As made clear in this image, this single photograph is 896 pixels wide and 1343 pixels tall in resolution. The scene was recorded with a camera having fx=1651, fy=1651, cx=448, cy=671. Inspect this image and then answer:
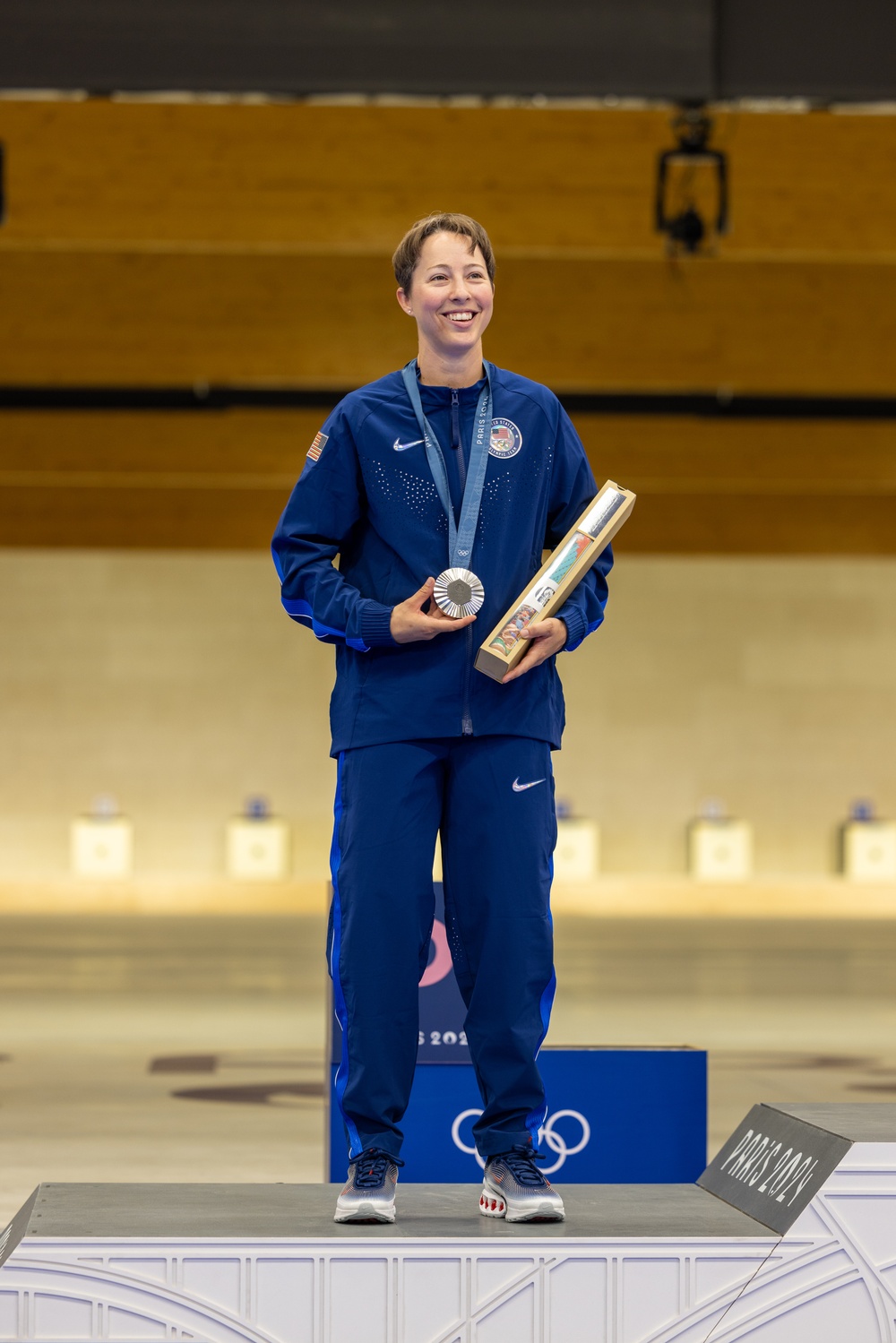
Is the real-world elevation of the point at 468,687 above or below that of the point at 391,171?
below

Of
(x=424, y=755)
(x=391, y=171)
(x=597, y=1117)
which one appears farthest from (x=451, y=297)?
(x=391, y=171)

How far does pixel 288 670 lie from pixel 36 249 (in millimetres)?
6687

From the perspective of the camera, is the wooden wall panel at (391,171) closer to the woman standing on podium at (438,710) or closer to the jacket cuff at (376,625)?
the woman standing on podium at (438,710)

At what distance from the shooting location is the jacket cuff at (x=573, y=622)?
3055 mm

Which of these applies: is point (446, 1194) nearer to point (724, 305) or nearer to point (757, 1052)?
point (757, 1052)

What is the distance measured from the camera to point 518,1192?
293cm

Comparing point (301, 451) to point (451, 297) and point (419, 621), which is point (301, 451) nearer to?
point (451, 297)

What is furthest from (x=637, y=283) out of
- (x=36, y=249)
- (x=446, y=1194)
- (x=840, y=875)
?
(x=446, y=1194)

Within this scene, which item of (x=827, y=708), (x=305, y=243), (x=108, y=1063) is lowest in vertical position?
(x=108, y=1063)

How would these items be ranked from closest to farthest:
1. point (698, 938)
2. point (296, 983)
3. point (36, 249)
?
point (296, 983), point (36, 249), point (698, 938)

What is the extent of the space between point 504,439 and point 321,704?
1519 centimetres

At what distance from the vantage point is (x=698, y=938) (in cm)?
1448

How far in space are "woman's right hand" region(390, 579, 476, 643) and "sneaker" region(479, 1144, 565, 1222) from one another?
95 cm

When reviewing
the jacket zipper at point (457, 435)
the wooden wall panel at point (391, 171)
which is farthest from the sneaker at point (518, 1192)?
the wooden wall panel at point (391, 171)
